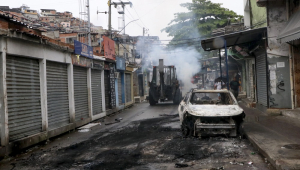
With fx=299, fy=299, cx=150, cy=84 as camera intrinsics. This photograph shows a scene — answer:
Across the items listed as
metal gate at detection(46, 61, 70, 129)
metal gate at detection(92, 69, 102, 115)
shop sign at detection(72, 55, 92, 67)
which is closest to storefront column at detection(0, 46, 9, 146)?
metal gate at detection(46, 61, 70, 129)

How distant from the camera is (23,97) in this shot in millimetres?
9031

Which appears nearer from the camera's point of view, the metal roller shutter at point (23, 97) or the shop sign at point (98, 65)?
the metal roller shutter at point (23, 97)

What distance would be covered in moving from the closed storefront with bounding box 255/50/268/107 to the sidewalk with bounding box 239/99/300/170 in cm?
315

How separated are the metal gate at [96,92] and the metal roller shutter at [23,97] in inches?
239

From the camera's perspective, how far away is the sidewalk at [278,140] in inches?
218

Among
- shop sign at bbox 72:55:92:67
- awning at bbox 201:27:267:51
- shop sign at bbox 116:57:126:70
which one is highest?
awning at bbox 201:27:267:51

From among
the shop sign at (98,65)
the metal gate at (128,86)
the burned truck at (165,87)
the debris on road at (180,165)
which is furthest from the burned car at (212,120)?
the metal gate at (128,86)

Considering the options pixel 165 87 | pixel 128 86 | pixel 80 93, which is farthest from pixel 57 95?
pixel 128 86

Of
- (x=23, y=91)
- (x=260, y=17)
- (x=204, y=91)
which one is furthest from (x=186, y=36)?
(x=23, y=91)

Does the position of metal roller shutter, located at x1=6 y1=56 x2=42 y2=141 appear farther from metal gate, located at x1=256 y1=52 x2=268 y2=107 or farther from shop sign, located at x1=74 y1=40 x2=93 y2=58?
metal gate, located at x1=256 y1=52 x2=268 y2=107

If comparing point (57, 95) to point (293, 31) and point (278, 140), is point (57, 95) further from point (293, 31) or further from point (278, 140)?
point (293, 31)

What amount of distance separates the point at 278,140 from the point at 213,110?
6.47 ft

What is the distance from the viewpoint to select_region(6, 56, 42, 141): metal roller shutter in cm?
834

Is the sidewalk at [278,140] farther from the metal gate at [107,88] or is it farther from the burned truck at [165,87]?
the burned truck at [165,87]
